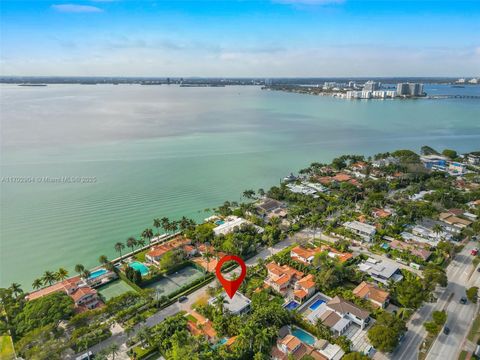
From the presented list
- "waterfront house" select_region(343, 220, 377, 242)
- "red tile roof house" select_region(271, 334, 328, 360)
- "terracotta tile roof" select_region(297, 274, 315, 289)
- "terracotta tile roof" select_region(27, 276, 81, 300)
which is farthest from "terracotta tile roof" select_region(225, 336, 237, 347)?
"waterfront house" select_region(343, 220, 377, 242)

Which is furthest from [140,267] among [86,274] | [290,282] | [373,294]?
[373,294]

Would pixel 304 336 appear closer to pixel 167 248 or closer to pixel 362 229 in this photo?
pixel 167 248

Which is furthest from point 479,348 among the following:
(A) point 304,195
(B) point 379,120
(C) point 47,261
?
(B) point 379,120

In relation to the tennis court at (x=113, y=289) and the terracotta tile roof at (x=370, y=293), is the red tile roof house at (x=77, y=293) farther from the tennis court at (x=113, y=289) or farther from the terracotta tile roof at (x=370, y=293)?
the terracotta tile roof at (x=370, y=293)

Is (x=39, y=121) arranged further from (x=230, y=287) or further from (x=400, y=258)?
(x=400, y=258)

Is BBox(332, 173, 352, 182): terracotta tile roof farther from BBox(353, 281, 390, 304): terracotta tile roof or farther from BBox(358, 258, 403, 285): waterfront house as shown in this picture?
BBox(353, 281, 390, 304): terracotta tile roof

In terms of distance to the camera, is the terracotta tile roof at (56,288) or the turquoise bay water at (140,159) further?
the turquoise bay water at (140,159)

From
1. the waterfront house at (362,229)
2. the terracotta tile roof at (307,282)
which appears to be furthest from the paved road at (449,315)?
the waterfront house at (362,229)
